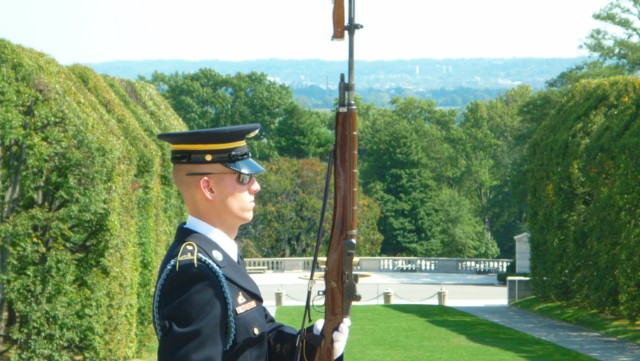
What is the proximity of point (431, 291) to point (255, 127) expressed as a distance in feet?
113

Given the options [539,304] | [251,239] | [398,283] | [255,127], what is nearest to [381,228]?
[251,239]

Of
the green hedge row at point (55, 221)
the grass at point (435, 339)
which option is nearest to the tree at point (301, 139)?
the grass at point (435, 339)

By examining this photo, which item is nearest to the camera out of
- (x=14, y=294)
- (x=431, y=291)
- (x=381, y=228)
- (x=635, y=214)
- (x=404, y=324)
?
(x=14, y=294)

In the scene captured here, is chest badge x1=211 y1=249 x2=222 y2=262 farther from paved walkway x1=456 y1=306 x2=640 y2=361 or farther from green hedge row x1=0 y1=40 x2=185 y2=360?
paved walkway x1=456 y1=306 x2=640 y2=361

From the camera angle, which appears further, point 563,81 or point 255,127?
point 563,81

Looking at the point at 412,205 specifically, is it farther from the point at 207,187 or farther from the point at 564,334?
the point at 207,187


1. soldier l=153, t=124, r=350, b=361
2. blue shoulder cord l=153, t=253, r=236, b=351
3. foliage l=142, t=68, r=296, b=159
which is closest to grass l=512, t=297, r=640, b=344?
soldier l=153, t=124, r=350, b=361

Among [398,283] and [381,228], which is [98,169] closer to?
[398,283]

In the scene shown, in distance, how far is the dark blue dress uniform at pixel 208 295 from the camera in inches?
140

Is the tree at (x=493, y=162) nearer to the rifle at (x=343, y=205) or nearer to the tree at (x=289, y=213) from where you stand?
the tree at (x=289, y=213)

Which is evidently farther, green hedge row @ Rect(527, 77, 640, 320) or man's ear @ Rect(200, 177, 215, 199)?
green hedge row @ Rect(527, 77, 640, 320)

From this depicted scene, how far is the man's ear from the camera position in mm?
3836

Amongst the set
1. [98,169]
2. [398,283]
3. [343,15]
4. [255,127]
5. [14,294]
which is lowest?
[398,283]

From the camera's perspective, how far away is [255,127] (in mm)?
4164
